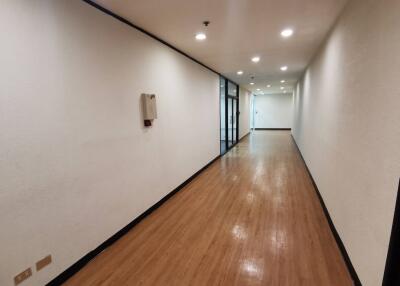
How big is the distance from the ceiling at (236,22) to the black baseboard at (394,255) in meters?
2.20

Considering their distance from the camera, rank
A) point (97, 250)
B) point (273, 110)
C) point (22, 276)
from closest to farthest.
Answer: point (22, 276) → point (97, 250) → point (273, 110)

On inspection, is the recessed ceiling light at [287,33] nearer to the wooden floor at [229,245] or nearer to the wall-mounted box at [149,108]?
the wall-mounted box at [149,108]

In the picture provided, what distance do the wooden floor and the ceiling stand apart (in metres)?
2.62

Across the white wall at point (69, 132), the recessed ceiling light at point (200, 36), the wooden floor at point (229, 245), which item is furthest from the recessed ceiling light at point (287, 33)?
the wooden floor at point (229, 245)

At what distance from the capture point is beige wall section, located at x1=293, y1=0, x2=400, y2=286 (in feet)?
4.29

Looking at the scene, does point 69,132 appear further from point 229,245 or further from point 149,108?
point 229,245

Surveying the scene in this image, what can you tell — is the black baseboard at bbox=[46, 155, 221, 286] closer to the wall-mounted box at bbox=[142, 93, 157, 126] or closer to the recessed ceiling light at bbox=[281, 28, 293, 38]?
the wall-mounted box at bbox=[142, 93, 157, 126]

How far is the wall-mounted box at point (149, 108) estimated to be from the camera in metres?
2.90

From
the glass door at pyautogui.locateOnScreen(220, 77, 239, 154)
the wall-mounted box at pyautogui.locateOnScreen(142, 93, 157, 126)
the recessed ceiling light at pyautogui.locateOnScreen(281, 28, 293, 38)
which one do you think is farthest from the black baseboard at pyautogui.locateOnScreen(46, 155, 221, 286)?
the glass door at pyautogui.locateOnScreen(220, 77, 239, 154)

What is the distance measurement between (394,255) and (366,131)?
89cm

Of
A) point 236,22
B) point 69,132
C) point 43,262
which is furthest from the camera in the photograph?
point 236,22

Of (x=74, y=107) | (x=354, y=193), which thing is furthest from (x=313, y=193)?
(x=74, y=107)

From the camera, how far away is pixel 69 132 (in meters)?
1.92

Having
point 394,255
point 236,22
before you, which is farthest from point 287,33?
point 394,255
